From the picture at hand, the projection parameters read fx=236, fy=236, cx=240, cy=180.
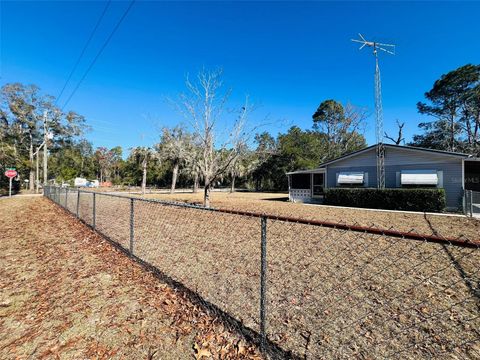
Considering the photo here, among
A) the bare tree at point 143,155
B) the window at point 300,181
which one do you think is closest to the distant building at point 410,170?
the window at point 300,181

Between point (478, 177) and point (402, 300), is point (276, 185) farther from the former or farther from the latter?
point (402, 300)

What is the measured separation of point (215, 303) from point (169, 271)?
129cm

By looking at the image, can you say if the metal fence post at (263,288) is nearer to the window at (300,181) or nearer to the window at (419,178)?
the window at (419,178)

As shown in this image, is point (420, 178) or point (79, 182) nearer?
point (420, 178)

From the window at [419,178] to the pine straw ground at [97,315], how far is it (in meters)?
13.6

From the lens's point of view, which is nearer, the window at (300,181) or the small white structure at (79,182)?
the window at (300,181)

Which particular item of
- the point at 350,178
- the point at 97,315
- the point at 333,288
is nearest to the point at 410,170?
the point at 350,178

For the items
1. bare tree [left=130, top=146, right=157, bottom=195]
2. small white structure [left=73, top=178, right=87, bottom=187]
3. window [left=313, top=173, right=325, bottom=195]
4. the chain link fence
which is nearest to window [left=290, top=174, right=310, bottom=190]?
window [left=313, top=173, right=325, bottom=195]

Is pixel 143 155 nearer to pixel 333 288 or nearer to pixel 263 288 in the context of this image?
pixel 333 288

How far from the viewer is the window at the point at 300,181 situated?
19066mm

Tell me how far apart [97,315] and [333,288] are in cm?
302

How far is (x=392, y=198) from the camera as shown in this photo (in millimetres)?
12242

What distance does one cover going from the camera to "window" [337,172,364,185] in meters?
14.5

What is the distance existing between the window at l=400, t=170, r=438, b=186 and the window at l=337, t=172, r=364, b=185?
7.08ft
